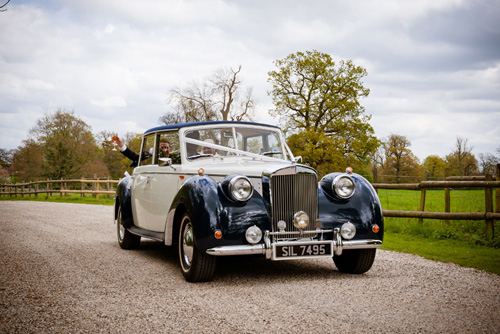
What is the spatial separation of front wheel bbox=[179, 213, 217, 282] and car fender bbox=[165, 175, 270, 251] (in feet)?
0.67

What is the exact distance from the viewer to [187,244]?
541cm

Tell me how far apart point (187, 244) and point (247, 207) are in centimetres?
91

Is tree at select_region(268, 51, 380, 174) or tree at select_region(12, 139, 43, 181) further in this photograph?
tree at select_region(12, 139, 43, 181)

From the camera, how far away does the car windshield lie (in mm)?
6516

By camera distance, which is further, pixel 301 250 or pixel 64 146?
pixel 64 146

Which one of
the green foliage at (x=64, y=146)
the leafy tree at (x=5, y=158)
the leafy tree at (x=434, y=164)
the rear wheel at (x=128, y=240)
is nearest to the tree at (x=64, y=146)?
the green foliage at (x=64, y=146)

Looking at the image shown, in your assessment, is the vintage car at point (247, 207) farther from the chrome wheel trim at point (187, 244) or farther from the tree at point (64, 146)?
the tree at point (64, 146)

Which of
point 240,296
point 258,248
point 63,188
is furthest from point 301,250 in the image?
point 63,188

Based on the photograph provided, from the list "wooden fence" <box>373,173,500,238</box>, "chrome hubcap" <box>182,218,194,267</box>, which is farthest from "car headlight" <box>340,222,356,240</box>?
"wooden fence" <box>373,173,500,238</box>

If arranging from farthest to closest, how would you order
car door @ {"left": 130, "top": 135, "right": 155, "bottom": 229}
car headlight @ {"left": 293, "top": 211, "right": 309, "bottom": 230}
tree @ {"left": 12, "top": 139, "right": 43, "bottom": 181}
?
tree @ {"left": 12, "top": 139, "right": 43, "bottom": 181} < car door @ {"left": 130, "top": 135, "right": 155, "bottom": 229} < car headlight @ {"left": 293, "top": 211, "right": 309, "bottom": 230}

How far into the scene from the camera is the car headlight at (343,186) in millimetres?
5648

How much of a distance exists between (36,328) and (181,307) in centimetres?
122

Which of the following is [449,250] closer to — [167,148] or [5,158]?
[167,148]

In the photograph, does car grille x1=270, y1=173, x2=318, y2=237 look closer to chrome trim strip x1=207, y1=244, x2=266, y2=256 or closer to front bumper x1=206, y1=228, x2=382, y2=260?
front bumper x1=206, y1=228, x2=382, y2=260
